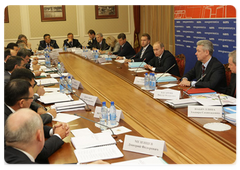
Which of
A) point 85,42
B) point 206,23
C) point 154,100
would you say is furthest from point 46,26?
point 154,100

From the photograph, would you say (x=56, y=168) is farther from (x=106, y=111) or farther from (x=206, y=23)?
(x=206, y=23)

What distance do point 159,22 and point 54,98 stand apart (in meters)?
5.91

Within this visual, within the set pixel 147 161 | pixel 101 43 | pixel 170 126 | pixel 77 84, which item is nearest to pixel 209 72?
pixel 170 126

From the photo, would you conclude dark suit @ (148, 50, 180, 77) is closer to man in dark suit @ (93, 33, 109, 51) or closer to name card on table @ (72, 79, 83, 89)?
name card on table @ (72, 79, 83, 89)

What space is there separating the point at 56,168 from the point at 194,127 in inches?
41.9

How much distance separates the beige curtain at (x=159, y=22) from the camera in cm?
763

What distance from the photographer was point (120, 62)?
5.12 m

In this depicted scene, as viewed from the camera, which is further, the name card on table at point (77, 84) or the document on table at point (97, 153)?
the name card on table at point (77, 84)

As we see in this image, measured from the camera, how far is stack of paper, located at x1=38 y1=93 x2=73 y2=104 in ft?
9.07

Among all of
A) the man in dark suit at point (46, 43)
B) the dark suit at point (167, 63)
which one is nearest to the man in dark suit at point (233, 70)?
the dark suit at point (167, 63)

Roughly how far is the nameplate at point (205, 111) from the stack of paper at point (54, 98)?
1.16 meters

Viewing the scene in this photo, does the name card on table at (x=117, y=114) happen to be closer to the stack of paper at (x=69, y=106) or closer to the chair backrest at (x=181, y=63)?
the stack of paper at (x=69, y=106)

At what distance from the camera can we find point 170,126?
7.32ft

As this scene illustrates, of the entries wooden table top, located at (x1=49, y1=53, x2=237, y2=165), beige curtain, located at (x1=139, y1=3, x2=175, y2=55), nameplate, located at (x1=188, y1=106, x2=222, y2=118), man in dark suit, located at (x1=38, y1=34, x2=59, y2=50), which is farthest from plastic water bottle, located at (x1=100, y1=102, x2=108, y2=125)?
man in dark suit, located at (x1=38, y1=34, x2=59, y2=50)
